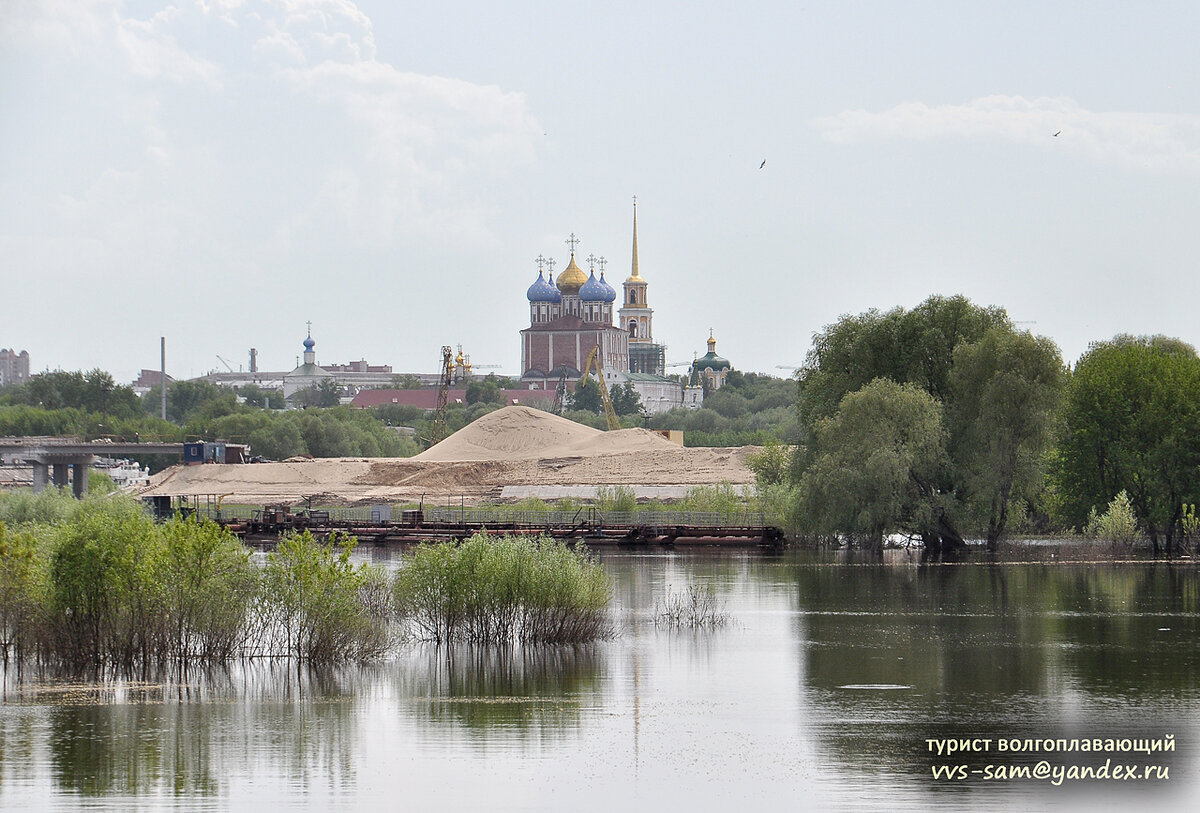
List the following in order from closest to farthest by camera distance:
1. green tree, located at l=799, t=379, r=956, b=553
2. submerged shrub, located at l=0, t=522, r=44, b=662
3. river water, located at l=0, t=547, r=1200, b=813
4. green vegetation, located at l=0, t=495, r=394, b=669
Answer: river water, located at l=0, t=547, r=1200, b=813
green vegetation, located at l=0, t=495, r=394, b=669
submerged shrub, located at l=0, t=522, r=44, b=662
green tree, located at l=799, t=379, r=956, b=553

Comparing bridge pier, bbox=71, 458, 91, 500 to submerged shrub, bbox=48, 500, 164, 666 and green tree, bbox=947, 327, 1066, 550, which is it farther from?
submerged shrub, bbox=48, 500, 164, 666

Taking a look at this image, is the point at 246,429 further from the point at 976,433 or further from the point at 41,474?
the point at 976,433

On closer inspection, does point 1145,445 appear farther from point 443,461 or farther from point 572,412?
point 572,412

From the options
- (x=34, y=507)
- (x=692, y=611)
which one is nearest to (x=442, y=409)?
(x=34, y=507)

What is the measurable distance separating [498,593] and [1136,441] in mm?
30661

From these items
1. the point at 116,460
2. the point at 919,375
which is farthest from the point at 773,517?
the point at 116,460

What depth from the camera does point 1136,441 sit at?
5584cm

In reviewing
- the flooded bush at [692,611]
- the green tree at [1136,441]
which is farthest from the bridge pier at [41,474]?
the flooded bush at [692,611]

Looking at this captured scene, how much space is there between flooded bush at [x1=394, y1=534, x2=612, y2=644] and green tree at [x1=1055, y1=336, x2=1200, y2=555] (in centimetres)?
2645

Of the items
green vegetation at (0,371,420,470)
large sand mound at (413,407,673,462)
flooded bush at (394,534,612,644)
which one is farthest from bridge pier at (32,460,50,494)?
flooded bush at (394,534,612,644)

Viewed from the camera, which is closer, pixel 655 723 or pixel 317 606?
pixel 655 723

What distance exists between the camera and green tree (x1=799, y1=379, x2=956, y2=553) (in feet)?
169

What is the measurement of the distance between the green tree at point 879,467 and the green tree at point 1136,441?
4.73 m

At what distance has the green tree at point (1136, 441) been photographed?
2156 inches
